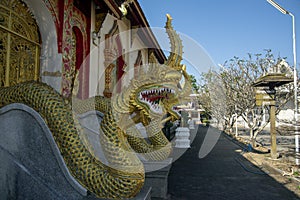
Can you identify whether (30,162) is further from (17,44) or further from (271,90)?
(271,90)

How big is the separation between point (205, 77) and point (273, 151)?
1518 centimetres

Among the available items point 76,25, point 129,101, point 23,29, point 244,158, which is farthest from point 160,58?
point 129,101

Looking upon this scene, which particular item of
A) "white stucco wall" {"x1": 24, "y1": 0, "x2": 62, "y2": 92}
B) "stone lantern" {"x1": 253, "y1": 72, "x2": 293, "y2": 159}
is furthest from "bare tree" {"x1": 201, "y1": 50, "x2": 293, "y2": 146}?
"white stucco wall" {"x1": 24, "y1": 0, "x2": 62, "y2": 92}

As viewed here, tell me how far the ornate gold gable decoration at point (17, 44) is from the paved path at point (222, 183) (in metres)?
3.48

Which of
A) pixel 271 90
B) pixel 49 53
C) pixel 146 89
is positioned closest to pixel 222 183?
pixel 146 89

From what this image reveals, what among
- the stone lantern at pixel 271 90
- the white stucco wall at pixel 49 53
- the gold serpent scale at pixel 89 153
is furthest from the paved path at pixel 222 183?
the white stucco wall at pixel 49 53

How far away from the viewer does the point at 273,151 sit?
7.76 meters

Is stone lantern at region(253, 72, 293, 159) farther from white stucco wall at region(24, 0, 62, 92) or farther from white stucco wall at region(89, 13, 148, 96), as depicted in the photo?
white stucco wall at region(24, 0, 62, 92)

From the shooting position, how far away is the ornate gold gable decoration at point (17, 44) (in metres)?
3.93

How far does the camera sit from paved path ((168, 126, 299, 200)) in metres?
4.23

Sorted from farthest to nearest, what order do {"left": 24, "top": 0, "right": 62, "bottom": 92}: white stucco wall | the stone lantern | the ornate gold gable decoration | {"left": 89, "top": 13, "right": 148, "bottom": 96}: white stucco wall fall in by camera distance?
1. the stone lantern
2. {"left": 89, "top": 13, "right": 148, "bottom": 96}: white stucco wall
3. {"left": 24, "top": 0, "right": 62, "bottom": 92}: white stucco wall
4. the ornate gold gable decoration

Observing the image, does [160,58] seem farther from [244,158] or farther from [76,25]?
[76,25]

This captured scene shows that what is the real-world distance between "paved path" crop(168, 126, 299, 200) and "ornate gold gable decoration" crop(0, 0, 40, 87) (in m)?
3.48

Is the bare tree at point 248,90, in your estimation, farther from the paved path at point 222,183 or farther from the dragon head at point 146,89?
the dragon head at point 146,89
